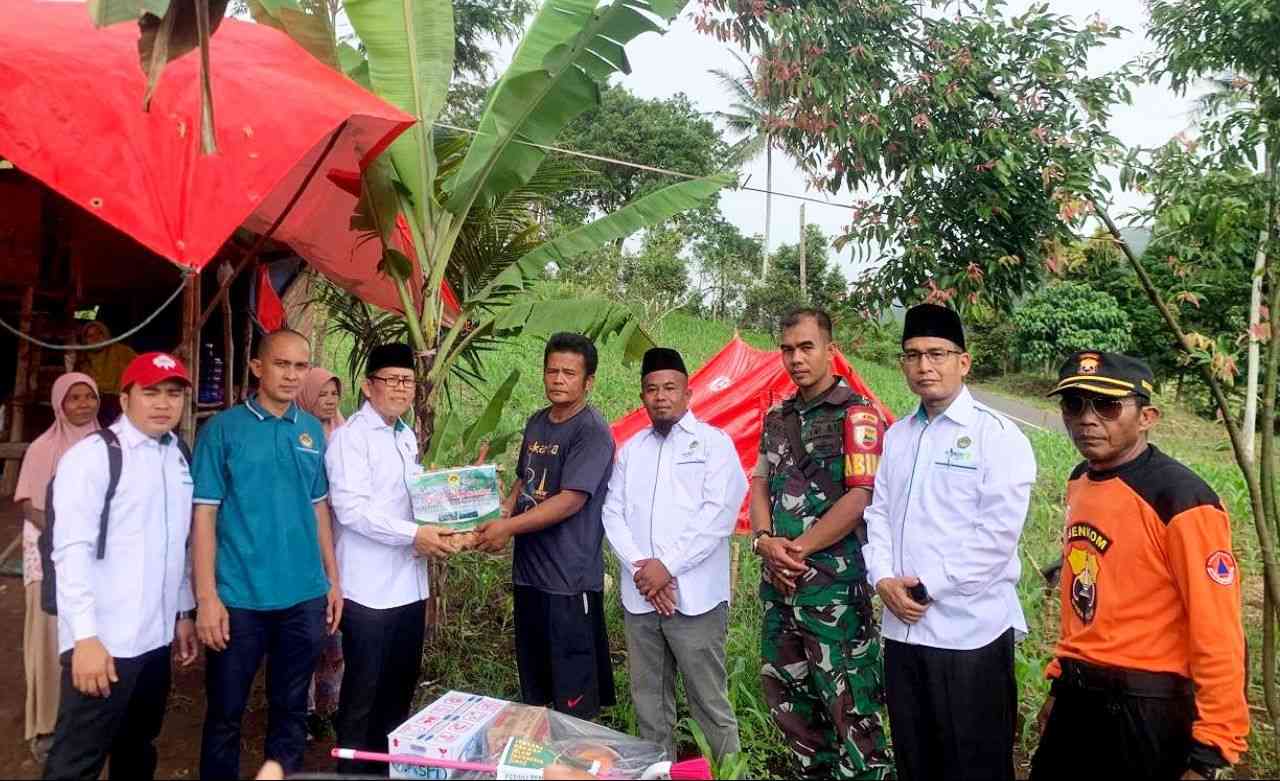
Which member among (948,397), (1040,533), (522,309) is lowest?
(1040,533)

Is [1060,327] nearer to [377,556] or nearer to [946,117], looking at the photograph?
[946,117]

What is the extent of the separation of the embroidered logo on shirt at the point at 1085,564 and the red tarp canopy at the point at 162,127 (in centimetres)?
281

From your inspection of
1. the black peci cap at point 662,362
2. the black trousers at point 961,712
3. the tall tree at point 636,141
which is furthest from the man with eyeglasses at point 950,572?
the tall tree at point 636,141

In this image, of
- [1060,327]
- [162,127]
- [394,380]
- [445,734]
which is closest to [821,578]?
Result: [445,734]

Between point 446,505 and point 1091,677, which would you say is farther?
point 446,505

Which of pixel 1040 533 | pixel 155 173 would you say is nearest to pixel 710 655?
pixel 155 173

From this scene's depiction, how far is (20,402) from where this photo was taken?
623 centimetres

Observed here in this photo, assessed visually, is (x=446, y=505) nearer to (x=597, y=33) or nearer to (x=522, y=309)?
(x=522, y=309)

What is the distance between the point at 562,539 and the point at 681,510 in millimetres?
505

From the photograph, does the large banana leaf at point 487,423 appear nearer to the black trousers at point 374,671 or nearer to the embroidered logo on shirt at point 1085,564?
the black trousers at point 374,671

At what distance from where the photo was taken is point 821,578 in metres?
3.07

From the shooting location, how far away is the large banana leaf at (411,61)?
13.2 feet

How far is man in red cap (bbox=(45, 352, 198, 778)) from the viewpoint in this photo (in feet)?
7.80

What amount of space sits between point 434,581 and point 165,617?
2.08 meters
